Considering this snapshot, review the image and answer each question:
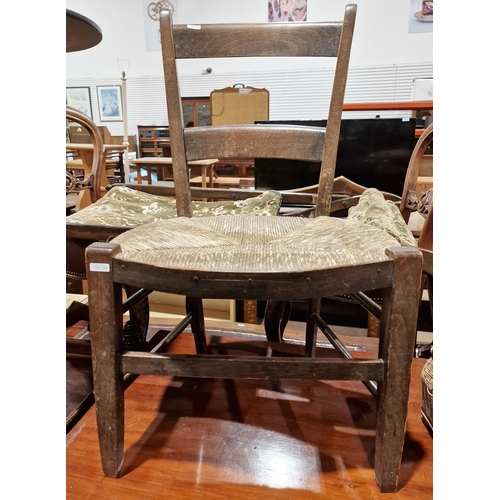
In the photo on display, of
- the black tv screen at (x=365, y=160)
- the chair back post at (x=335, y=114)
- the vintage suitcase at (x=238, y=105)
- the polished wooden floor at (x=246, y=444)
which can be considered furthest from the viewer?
the vintage suitcase at (x=238, y=105)

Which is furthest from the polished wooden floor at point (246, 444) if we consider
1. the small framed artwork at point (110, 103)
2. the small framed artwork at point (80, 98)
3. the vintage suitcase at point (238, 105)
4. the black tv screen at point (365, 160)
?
the small framed artwork at point (80, 98)

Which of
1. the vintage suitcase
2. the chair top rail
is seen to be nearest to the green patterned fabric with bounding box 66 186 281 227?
the chair top rail

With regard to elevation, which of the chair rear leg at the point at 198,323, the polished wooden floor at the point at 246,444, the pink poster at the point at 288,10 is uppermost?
the pink poster at the point at 288,10

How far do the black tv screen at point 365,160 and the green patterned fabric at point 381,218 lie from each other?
1.00 metres

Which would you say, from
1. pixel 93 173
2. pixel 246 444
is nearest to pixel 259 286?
pixel 246 444

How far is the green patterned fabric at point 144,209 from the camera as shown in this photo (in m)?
1.25

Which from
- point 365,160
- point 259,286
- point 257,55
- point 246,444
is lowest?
point 246,444

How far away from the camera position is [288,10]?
4.99 m

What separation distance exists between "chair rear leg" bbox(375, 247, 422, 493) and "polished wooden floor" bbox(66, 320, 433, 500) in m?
0.08

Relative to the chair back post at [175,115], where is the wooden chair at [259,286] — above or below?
below

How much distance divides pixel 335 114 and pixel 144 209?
30.2 inches

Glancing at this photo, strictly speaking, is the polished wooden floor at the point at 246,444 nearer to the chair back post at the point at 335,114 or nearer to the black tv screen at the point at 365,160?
the chair back post at the point at 335,114

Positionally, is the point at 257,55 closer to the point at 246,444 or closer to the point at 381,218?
the point at 381,218
